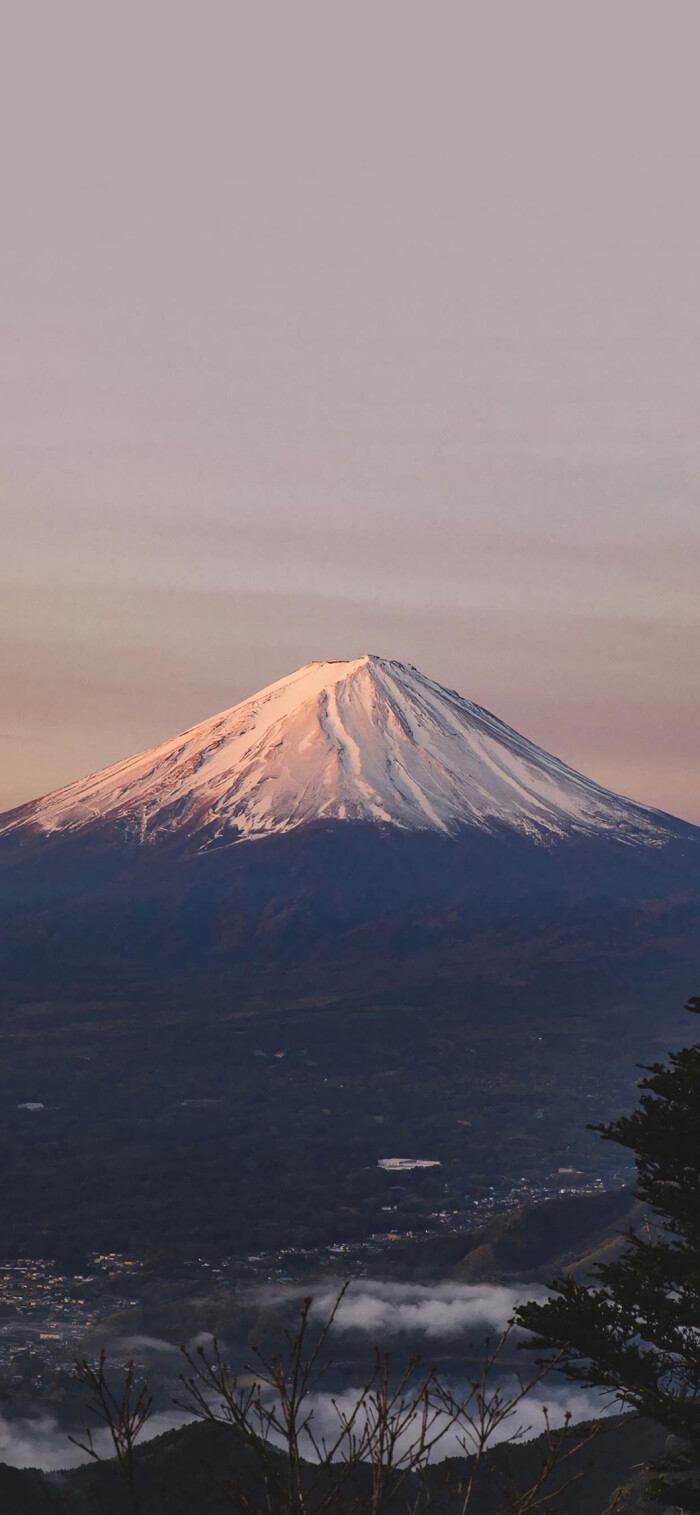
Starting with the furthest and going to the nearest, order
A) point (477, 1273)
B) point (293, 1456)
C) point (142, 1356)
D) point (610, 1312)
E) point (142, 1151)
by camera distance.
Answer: point (142, 1151) → point (477, 1273) → point (142, 1356) → point (610, 1312) → point (293, 1456)

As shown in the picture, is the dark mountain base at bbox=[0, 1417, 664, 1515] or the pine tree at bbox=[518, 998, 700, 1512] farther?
the dark mountain base at bbox=[0, 1417, 664, 1515]

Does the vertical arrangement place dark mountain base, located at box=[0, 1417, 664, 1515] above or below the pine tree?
below

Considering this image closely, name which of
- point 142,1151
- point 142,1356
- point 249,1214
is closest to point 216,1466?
point 142,1356

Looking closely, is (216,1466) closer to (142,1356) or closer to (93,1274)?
(142,1356)

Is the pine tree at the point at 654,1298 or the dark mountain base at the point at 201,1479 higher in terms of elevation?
the pine tree at the point at 654,1298

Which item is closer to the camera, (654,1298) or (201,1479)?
(654,1298)

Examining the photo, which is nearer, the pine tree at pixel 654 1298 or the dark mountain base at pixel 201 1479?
the pine tree at pixel 654 1298

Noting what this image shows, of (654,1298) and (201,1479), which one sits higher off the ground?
(654,1298)

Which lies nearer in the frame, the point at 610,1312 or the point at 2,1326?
the point at 610,1312
